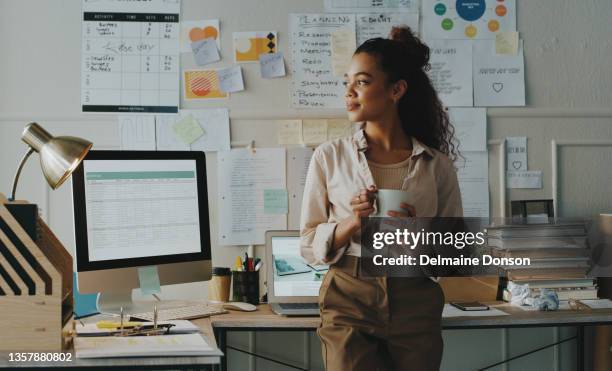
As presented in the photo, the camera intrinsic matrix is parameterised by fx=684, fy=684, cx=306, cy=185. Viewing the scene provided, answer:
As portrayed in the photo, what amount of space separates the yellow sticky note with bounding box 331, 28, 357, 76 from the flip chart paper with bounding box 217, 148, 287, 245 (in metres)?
0.44

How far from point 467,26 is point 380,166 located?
120 cm

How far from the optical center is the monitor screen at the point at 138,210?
208 centimetres

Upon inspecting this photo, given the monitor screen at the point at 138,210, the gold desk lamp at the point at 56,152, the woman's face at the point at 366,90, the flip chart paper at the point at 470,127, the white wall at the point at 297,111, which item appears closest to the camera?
the gold desk lamp at the point at 56,152

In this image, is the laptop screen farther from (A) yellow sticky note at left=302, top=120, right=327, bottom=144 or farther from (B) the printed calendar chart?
(B) the printed calendar chart

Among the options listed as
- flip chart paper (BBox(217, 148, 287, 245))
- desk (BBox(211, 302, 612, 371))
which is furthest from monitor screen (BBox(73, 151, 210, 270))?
flip chart paper (BBox(217, 148, 287, 245))

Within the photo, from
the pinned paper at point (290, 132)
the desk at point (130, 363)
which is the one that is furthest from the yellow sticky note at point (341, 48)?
the desk at point (130, 363)

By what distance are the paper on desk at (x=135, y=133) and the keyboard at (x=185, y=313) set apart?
0.73m

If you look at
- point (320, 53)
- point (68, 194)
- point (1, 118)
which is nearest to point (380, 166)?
point (320, 53)

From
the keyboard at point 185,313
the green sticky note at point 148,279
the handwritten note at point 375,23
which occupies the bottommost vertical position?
the keyboard at point 185,313

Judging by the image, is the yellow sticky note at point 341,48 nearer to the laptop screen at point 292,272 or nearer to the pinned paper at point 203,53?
the pinned paper at point 203,53

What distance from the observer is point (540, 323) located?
88.2 inches

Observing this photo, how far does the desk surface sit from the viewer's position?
2146mm

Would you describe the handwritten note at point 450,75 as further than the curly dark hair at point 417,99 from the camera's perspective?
Yes

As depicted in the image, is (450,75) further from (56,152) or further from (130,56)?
(56,152)
